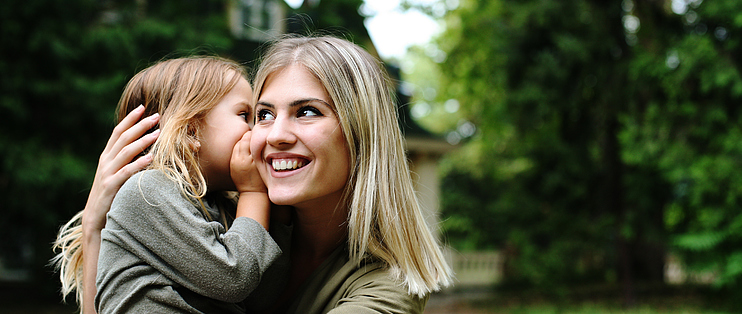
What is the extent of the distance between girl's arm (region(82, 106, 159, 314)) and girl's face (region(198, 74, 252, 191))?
0.58ft

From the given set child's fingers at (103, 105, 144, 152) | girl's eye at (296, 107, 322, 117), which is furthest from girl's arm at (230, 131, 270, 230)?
child's fingers at (103, 105, 144, 152)

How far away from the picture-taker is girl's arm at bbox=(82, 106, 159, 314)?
1.98 meters

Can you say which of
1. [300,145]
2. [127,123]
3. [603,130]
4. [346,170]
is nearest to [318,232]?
[346,170]

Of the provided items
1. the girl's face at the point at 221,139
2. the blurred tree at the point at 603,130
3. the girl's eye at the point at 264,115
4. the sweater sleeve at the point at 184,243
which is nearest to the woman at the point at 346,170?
the girl's eye at the point at 264,115

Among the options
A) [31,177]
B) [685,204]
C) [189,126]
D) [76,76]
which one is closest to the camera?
[189,126]

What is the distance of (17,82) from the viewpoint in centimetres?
693

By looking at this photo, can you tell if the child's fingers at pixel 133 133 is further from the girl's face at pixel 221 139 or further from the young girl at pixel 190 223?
the girl's face at pixel 221 139

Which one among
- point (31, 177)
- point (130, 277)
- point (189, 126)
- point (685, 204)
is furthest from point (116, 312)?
point (685, 204)

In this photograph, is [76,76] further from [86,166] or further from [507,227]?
[507,227]

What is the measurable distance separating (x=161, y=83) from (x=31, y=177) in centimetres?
564

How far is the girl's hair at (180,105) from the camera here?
1928 millimetres

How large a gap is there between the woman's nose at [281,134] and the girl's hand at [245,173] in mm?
162

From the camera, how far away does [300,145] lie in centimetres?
189

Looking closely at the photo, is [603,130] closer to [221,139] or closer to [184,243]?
[221,139]
